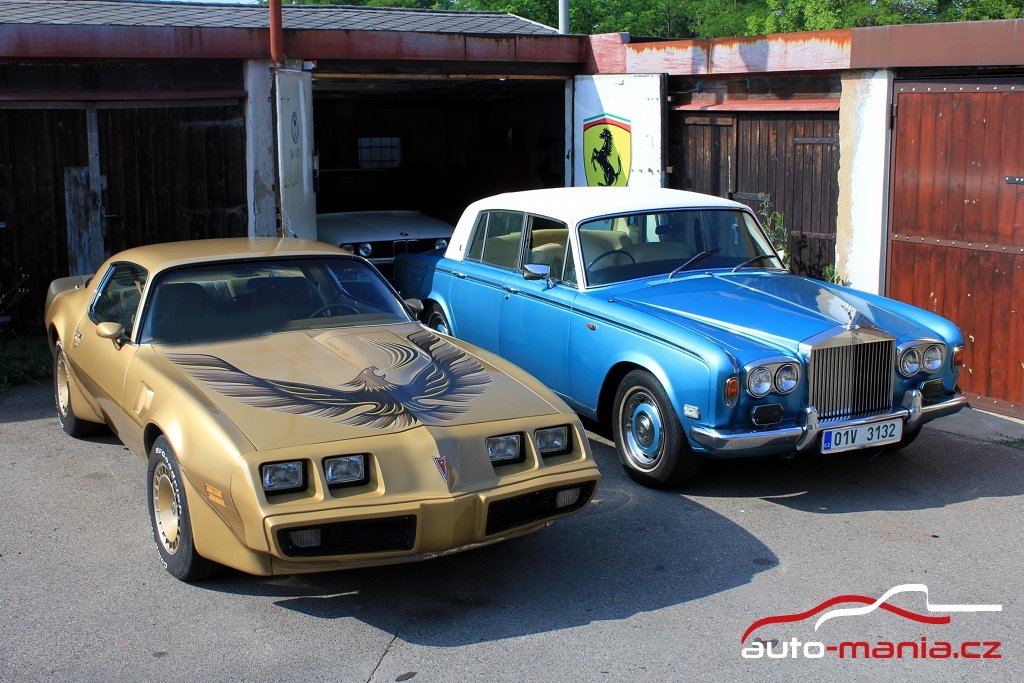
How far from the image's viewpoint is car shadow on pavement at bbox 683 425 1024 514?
20.8 feet

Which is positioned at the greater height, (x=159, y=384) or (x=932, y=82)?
(x=932, y=82)

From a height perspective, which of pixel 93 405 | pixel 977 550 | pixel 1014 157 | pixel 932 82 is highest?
pixel 932 82

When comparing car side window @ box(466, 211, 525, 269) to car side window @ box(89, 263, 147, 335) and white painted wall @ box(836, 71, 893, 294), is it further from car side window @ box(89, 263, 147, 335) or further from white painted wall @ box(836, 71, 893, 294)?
white painted wall @ box(836, 71, 893, 294)

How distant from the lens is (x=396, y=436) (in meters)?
4.70

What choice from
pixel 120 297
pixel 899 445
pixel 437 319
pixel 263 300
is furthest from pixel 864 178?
pixel 120 297

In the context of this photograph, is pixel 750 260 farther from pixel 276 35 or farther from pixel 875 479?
pixel 276 35

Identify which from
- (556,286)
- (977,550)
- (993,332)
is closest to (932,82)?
(993,332)

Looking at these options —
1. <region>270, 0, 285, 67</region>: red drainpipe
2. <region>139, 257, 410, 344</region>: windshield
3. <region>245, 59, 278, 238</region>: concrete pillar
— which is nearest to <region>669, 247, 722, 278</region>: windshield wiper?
<region>139, 257, 410, 344</region>: windshield

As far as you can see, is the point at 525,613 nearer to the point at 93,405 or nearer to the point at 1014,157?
the point at 93,405

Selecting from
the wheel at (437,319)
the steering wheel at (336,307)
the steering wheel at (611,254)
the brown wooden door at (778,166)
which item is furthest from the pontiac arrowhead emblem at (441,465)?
the brown wooden door at (778,166)

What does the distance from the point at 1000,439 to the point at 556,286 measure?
328 cm

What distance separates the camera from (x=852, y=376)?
6215 mm

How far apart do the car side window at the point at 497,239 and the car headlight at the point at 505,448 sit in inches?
123

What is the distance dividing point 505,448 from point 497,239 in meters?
3.57
